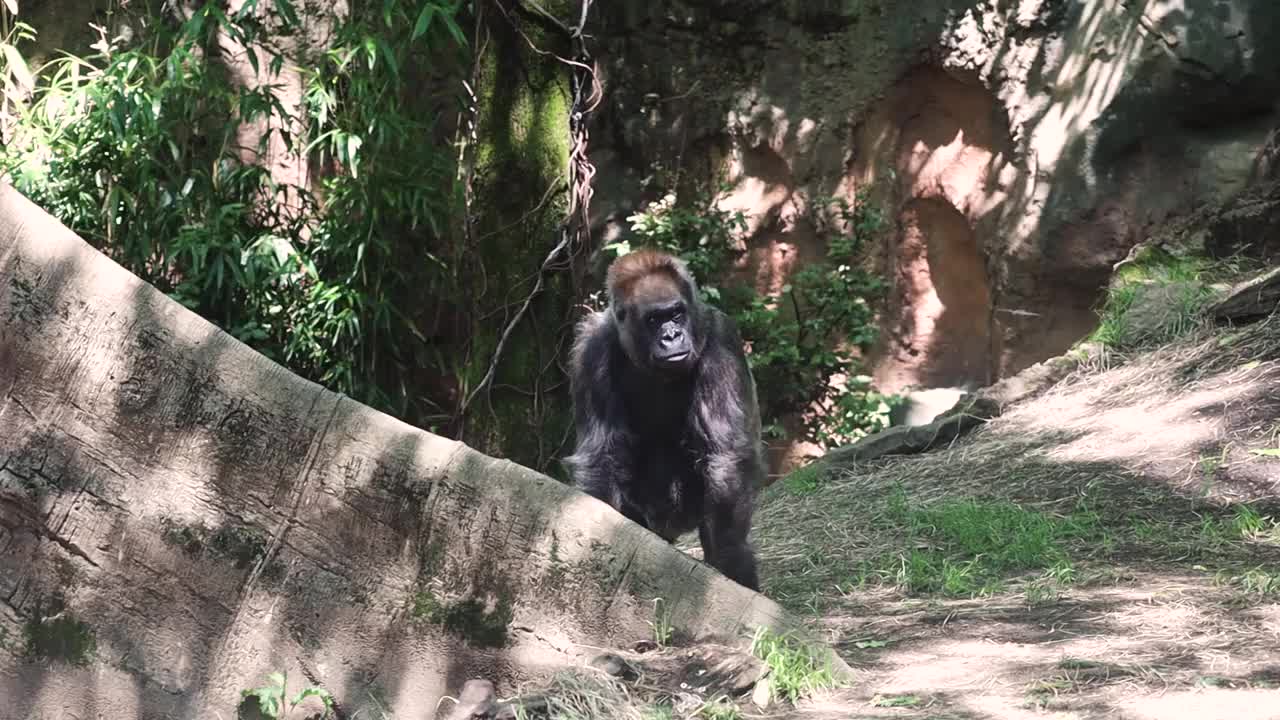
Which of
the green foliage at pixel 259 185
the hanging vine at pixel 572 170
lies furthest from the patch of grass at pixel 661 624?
the green foliage at pixel 259 185

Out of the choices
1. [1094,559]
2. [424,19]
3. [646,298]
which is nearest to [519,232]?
[424,19]

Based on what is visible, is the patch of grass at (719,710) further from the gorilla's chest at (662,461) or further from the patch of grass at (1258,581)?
the gorilla's chest at (662,461)

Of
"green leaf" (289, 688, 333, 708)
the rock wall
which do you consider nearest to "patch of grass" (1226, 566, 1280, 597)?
"green leaf" (289, 688, 333, 708)

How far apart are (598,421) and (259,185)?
3.00 meters

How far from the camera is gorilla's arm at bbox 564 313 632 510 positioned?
14.9ft

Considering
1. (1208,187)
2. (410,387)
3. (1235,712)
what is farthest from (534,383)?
(1235,712)

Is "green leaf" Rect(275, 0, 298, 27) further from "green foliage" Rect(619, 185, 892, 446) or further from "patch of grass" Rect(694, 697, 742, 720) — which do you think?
"patch of grass" Rect(694, 697, 742, 720)

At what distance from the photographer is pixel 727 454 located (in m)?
4.42

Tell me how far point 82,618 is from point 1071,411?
13.4ft

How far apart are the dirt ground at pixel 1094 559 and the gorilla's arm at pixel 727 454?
0.25m

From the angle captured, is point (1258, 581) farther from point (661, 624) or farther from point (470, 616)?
point (470, 616)

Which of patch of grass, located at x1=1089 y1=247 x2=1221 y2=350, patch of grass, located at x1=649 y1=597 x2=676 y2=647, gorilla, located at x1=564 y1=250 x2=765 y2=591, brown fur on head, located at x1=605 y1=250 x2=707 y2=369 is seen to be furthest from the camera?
patch of grass, located at x1=1089 y1=247 x2=1221 y2=350

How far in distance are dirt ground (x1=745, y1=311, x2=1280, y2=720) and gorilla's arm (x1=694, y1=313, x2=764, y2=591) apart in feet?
0.81

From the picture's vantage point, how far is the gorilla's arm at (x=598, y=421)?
454cm
